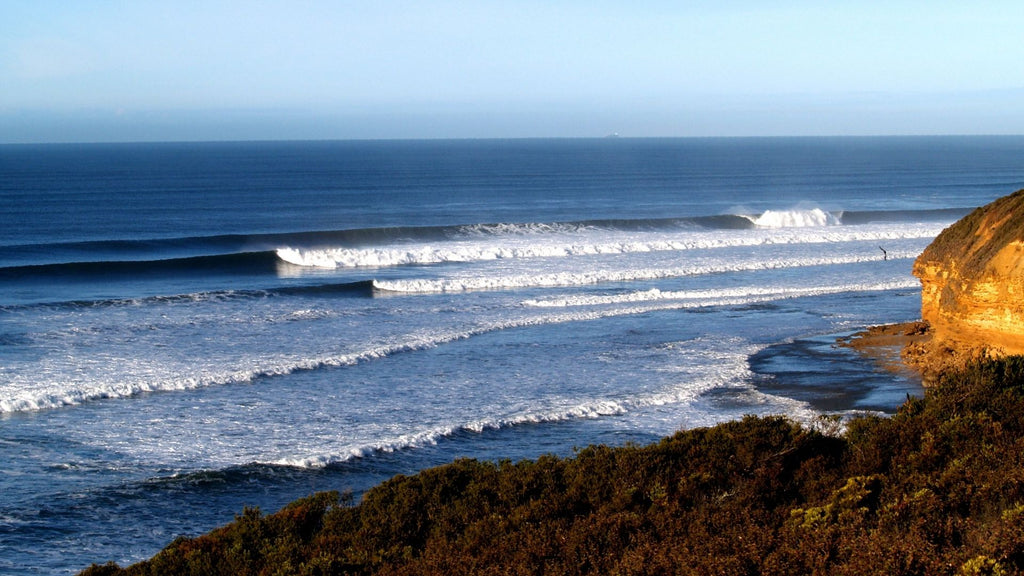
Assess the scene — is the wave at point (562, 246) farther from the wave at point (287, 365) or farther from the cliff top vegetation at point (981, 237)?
the cliff top vegetation at point (981, 237)

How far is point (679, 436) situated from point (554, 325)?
1523cm

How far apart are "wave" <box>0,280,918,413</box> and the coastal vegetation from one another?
10.0 meters

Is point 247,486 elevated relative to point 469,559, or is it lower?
lower

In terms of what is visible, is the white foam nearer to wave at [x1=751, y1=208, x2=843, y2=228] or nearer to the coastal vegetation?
wave at [x1=751, y1=208, x2=843, y2=228]

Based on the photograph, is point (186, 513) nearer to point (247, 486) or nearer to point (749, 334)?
point (247, 486)

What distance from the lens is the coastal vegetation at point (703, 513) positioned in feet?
23.5

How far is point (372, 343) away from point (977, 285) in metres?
13.7

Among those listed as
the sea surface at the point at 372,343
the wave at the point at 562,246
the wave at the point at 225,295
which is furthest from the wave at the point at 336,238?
→ the wave at the point at 225,295

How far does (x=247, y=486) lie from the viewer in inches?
Result: 546

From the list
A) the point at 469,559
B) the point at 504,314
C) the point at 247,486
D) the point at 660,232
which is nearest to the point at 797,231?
the point at 660,232

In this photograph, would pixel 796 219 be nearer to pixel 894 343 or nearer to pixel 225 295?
pixel 894 343

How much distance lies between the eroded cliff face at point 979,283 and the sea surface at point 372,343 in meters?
1.63

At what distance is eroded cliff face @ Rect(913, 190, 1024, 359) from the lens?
1869cm

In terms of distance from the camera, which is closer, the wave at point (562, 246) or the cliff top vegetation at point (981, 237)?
the cliff top vegetation at point (981, 237)
